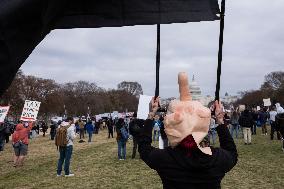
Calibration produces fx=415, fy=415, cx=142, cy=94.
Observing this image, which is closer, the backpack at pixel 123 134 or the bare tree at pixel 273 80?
the backpack at pixel 123 134

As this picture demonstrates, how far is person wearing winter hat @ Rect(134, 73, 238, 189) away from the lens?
3.02 metres

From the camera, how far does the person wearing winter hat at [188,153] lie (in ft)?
9.90

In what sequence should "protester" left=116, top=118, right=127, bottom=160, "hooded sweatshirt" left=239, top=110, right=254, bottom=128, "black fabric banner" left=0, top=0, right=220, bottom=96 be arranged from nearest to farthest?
1. "black fabric banner" left=0, top=0, right=220, bottom=96
2. "protester" left=116, top=118, right=127, bottom=160
3. "hooded sweatshirt" left=239, top=110, right=254, bottom=128

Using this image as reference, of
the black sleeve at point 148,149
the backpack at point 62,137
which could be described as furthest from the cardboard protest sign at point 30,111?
the black sleeve at point 148,149

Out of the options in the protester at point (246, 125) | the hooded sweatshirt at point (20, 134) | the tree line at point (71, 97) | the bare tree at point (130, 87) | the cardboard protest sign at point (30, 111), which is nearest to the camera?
the hooded sweatshirt at point (20, 134)

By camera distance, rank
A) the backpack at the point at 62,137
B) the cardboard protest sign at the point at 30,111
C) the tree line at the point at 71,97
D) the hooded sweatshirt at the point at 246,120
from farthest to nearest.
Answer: the tree line at the point at 71,97, the hooded sweatshirt at the point at 246,120, the cardboard protest sign at the point at 30,111, the backpack at the point at 62,137

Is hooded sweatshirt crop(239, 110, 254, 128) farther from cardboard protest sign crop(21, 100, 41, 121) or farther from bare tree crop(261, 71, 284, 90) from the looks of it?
bare tree crop(261, 71, 284, 90)

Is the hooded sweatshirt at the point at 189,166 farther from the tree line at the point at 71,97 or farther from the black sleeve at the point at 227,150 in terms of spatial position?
the tree line at the point at 71,97

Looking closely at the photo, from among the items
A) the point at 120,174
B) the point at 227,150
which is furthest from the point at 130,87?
the point at 227,150

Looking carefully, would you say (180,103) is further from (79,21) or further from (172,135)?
(79,21)

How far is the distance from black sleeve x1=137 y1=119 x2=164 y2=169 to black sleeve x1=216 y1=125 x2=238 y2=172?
49cm

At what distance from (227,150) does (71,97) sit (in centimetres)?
8556

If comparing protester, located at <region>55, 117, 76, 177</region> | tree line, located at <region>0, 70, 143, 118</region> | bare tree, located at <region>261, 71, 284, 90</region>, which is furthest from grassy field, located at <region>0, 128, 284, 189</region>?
bare tree, located at <region>261, 71, 284, 90</region>

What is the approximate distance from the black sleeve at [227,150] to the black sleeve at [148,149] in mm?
488
